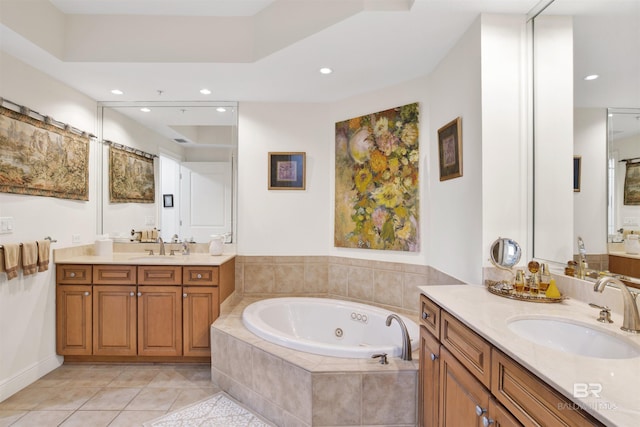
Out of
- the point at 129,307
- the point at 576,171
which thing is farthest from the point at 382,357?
the point at 129,307

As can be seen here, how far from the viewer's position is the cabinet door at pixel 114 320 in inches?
107

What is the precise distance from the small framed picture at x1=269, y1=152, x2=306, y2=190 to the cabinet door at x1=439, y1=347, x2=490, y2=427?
2.14 m

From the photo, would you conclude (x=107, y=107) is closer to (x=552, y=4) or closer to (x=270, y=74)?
(x=270, y=74)

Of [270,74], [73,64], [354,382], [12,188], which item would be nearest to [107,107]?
[73,64]

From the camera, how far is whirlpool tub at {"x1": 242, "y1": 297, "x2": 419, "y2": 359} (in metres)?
Answer: 2.48

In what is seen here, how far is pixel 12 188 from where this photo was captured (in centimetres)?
224

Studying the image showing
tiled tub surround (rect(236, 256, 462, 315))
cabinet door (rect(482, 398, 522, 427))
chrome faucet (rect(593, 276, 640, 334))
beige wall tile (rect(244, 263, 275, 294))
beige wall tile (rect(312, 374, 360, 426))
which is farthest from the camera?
beige wall tile (rect(244, 263, 275, 294))

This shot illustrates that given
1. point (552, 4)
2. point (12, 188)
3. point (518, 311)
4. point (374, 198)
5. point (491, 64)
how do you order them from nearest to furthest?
point (518, 311), point (552, 4), point (491, 64), point (12, 188), point (374, 198)

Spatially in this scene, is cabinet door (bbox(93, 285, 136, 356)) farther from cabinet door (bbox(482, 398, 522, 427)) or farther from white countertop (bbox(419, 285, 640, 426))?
cabinet door (bbox(482, 398, 522, 427))

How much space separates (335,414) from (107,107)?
11.3 feet

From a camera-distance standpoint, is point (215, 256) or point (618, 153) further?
point (215, 256)

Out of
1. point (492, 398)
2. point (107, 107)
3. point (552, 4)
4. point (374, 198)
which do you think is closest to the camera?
point (492, 398)

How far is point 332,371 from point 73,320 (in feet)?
7.70

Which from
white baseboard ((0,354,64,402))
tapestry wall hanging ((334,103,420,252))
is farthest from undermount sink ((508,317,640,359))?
white baseboard ((0,354,64,402))
